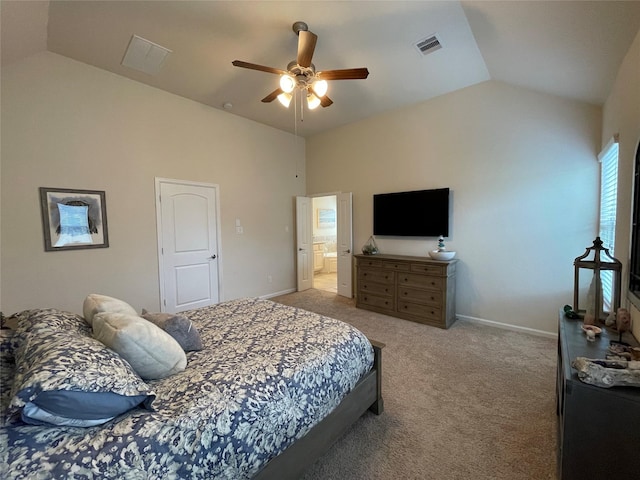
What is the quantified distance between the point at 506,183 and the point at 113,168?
5.02 metres

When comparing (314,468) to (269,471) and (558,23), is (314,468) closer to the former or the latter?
(269,471)

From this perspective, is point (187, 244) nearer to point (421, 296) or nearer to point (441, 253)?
point (421, 296)

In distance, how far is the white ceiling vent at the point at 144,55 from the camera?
292cm

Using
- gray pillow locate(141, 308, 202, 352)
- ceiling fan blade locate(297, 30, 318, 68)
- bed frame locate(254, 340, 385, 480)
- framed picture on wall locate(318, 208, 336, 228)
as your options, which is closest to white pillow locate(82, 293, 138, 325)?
gray pillow locate(141, 308, 202, 352)

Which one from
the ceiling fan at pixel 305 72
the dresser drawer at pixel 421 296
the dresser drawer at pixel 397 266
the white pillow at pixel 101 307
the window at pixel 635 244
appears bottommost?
the dresser drawer at pixel 421 296

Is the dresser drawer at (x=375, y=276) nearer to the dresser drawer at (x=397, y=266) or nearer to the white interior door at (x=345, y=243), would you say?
the dresser drawer at (x=397, y=266)

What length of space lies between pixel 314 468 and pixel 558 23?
3.51 metres

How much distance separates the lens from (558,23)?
78.8 inches

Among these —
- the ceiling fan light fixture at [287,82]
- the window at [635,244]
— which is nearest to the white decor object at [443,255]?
the window at [635,244]

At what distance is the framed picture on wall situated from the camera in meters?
8.77

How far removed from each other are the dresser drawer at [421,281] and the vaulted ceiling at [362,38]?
251 centimetres

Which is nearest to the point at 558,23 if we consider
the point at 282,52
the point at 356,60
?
the point at 356,60

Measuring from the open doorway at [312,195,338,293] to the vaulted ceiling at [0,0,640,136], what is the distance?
4698 mm

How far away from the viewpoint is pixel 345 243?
5.13 m
